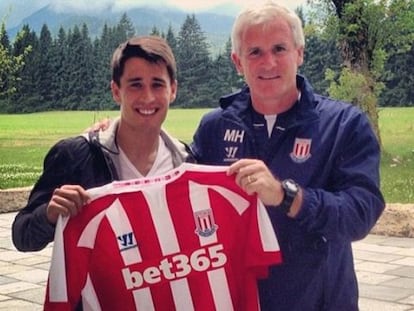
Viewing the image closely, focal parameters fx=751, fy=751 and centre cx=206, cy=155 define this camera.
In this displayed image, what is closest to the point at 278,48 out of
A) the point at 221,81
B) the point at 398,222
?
the point at 398,222

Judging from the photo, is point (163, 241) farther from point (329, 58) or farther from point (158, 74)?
point (329, 58)

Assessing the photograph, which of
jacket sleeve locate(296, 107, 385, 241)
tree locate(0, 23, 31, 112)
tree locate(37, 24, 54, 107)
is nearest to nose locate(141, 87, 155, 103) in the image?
jacket sleeve locate(296, 107, 385, 241)

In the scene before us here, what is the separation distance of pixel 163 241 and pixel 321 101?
0.69m

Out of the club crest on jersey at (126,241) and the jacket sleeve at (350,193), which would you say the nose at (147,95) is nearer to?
the club crest on jersey at (126,241)

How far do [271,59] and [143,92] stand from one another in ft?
1.38

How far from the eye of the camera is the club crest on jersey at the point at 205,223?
2.38 meters

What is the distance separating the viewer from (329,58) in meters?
15.2

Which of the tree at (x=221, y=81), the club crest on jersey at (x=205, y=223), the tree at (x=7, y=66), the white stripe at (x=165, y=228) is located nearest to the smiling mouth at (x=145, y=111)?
the white stripe at (x=165, y=228)

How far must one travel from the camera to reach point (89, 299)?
2.38 metres

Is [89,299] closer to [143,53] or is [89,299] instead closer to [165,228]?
[165,228]

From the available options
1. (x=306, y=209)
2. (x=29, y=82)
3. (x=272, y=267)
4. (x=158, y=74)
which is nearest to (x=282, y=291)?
(x=272, y=267)

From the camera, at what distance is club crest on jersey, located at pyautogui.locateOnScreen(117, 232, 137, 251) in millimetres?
2348

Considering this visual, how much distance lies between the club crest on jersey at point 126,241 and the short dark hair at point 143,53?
19.7 inches

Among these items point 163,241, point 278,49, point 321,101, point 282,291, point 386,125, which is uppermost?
point 278,49
